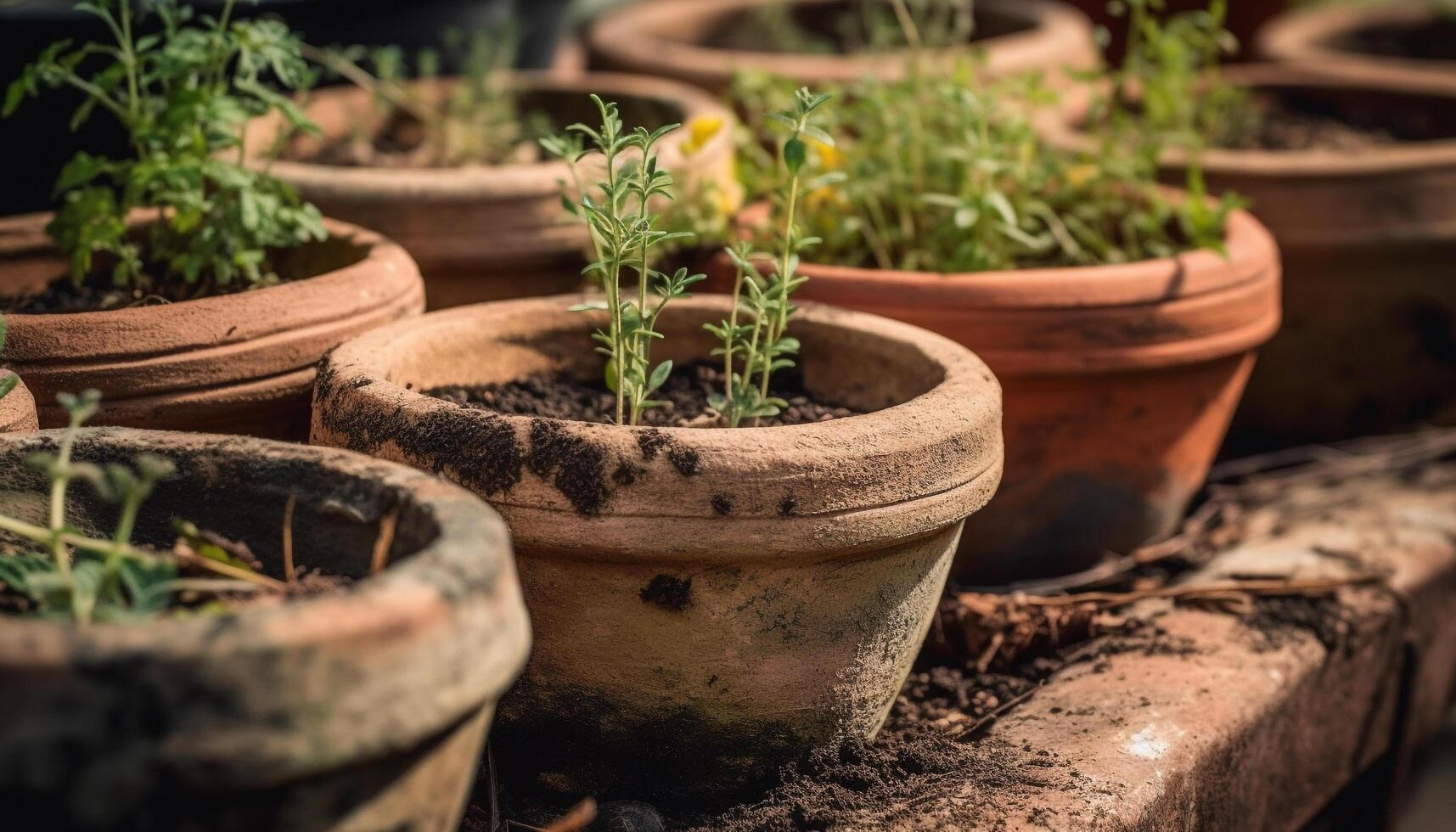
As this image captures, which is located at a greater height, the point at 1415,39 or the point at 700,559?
the point at 1415,39

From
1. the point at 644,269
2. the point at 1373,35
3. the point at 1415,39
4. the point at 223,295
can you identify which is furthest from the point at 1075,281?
the point at 1415,39

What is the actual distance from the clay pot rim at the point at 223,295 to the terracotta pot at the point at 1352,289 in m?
1.60

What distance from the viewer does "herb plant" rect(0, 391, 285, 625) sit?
3.96 ft

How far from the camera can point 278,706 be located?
1.02 m

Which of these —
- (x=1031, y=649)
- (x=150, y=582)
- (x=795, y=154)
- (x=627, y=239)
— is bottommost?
(x=1031, y=649)

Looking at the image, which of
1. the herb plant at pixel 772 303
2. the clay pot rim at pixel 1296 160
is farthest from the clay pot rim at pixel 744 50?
the herb plant at pixel 772 303

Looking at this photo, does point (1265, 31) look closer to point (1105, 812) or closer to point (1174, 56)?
point (1174, 56)

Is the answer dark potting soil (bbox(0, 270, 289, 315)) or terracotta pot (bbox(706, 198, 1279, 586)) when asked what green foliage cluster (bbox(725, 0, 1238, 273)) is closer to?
terracotta pot (bbox(706, 198, 1279, 586))

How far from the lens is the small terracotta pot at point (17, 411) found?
1643 mm

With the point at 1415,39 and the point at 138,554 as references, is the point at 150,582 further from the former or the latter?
the point at 1415,39

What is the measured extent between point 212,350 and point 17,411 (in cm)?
29

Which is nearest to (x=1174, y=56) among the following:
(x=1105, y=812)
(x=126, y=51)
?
(x=1105, y=812)

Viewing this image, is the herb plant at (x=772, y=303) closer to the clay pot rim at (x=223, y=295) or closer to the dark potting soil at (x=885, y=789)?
the dark potting soil at (x=885, y=789)

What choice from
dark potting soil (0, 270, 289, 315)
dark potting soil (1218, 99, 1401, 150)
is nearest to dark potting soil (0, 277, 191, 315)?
dark potting soil (0, 270, 289, 315)
